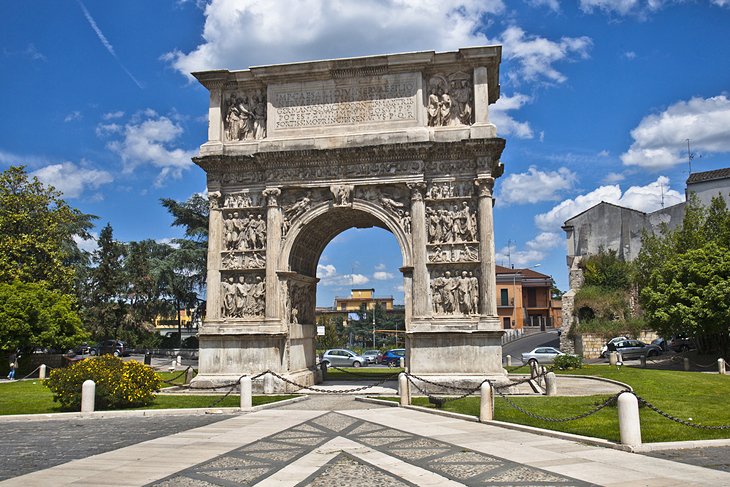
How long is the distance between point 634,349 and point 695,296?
29.1 feet

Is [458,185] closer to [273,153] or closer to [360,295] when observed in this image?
[273,153]

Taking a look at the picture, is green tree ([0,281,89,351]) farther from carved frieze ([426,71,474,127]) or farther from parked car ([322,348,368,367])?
carved frieze ([426,71,474,127])

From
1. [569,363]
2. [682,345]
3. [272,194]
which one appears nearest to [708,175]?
[682,345]

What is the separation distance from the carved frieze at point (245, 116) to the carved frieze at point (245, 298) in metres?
5.19

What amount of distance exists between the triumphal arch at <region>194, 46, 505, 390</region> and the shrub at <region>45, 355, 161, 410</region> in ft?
12.2

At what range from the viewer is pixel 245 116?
74.6 feet

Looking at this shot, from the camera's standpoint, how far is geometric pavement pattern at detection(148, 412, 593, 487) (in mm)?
8094

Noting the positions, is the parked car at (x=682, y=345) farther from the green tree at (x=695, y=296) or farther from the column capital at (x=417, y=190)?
the column capital at (x=417, y=190)

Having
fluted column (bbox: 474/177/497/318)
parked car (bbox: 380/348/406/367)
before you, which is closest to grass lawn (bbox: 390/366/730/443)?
fluted column (bbox: 474/177/497/318)

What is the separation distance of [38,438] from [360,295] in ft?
289

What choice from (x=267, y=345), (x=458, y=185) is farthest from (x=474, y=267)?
(x=267, y=345)

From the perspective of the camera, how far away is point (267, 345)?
21.1 metres

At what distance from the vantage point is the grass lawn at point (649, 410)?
37.8 feet

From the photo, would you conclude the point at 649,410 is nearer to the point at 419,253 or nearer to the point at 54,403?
the point at 419,253
